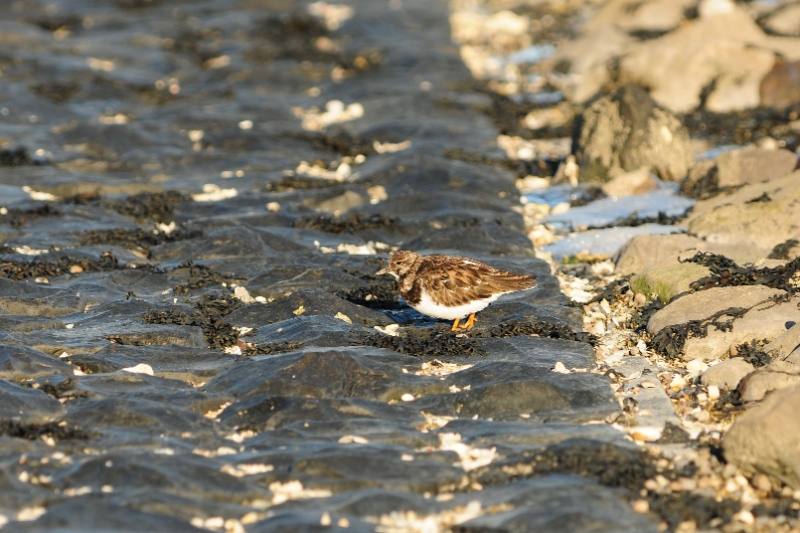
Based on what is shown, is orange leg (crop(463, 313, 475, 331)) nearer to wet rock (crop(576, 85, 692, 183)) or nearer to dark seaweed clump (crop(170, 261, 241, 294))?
dark seaweed clump (crop(170, 261, 241, 294))

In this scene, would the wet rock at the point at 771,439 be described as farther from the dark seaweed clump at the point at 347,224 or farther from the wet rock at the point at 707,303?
the dark seaweed clump at the point at 347,224

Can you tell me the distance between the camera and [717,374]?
861 cm

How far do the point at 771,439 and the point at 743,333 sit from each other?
2.74 meters

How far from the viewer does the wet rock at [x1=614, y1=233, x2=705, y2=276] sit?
11624 mm

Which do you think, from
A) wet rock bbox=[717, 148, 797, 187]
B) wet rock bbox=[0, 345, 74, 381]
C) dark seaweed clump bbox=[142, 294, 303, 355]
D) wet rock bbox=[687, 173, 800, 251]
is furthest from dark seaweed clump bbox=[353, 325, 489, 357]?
wet rock bbox=[717, 148, 797, 187]

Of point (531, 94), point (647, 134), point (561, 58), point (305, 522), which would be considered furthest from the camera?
point (561, 58)

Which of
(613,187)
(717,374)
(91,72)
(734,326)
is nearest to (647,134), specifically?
(613,187)

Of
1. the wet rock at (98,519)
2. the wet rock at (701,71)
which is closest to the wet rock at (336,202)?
the wet rock at (701,71)

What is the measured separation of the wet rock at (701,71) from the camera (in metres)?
19.2

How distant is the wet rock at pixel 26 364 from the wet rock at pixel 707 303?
5.27 m

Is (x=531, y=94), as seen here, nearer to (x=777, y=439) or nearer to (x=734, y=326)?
(x=734, y=326)

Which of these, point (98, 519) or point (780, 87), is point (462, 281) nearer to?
point (98, 519)

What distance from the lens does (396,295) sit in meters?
11.1

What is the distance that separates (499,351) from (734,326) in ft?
6.92
